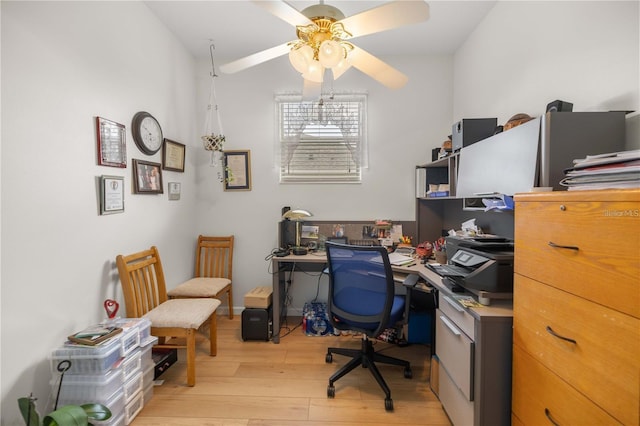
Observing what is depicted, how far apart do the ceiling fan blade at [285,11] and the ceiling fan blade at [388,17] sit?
21 centimetres

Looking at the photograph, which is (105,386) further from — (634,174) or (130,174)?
(634,174)

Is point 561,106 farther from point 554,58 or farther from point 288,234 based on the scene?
point 288,234

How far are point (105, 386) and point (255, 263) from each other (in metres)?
1.75

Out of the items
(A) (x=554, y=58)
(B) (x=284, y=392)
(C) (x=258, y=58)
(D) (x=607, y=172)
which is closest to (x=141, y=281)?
(B) (x=284, y=392)

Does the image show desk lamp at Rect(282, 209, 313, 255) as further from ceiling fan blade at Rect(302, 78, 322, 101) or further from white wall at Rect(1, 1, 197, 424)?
white wall at Rect(1, 1, 197, 424)

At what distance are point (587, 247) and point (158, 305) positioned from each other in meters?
2.62

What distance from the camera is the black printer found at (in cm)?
133

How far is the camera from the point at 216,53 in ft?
9.60

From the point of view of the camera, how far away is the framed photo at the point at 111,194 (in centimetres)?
177

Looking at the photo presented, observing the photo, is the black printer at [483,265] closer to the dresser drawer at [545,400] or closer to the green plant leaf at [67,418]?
the dresser drawer at [545,400]

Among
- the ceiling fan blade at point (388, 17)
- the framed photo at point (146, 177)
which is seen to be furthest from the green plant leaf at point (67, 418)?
the ceiling fan blade at point (388, 17)

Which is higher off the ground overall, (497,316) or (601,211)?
(601,211)

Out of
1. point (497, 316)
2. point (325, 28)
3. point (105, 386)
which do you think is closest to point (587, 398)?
point (497, 316)

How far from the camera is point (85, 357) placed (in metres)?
1.41
